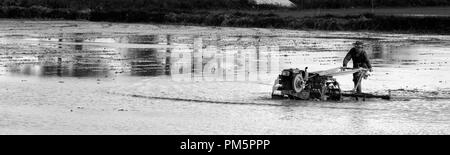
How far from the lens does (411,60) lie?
35.2 meters

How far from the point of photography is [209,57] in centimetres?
3553

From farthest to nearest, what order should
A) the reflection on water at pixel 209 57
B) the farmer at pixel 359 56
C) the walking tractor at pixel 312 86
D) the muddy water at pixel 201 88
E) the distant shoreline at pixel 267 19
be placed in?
1. the distant shoreline at pixel 267 19
2. the reflection on water at pixel 209 57
3. the farmer at pixel 359 56
4. the walking tractor at pixel 312 86
5. the muddy water at pixel 201 88

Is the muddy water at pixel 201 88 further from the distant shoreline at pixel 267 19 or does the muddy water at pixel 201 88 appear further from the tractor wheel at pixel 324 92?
the distant shoreline at pixel 267 19

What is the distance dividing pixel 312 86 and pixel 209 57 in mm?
13279

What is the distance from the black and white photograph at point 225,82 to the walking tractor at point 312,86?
0.09 feet

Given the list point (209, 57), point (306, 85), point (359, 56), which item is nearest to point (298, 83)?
point (306, 85)

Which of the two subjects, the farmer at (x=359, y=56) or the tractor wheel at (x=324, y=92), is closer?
the tractor wheel at (x=324, y=92)

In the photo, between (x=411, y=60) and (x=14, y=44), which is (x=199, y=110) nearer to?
(x=411, y=60)

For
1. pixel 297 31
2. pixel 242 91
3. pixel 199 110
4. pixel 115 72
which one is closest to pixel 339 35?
pixel 297 31

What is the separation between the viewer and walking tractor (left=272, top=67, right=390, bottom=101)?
21859 millimetres

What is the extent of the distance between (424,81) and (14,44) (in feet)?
66.9

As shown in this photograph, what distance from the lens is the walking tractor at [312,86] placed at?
2186cm

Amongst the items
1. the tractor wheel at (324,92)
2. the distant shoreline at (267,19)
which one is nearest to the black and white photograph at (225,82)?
the tractor wheel at (324,92)

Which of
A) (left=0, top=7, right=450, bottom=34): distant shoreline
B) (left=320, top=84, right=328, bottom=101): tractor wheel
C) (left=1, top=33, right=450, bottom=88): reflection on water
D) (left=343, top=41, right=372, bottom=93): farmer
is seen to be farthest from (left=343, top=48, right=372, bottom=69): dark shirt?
(left=0, top=7, right=450, bottom=34): distant shoreline
